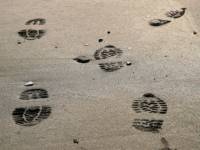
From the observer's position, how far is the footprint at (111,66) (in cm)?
240

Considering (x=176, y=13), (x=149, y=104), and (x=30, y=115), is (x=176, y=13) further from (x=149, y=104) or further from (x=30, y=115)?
(x=30, y=115)

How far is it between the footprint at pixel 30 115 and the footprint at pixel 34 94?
8 cm

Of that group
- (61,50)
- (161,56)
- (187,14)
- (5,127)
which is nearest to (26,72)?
(61,50)

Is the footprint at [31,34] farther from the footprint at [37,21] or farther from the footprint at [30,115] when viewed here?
the footprint at [30,115]

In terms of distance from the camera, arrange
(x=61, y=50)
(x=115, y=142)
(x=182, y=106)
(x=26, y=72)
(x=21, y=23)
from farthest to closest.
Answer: (x=21, y=23) < (x=61, y=50) < (x=26, y=72) < (x=182, y=106) < (x=115, y=142)

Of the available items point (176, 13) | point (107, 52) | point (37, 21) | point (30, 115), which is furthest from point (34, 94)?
point (176, 13)

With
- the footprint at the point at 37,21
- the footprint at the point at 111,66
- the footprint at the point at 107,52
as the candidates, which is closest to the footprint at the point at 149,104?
the footprint at the point at 111,66

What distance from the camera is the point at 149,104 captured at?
215 cm

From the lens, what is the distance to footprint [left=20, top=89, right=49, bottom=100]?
2.22 meters

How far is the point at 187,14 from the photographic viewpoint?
2844 millimetres

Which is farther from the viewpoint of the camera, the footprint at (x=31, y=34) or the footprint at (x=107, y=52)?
the footprint at (x=31, y=34)

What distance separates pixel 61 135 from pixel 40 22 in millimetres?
1037

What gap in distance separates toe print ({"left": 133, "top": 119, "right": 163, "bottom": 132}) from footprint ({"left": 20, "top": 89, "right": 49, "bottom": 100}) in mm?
468

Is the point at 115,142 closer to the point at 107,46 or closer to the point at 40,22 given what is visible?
the point at 107,46
